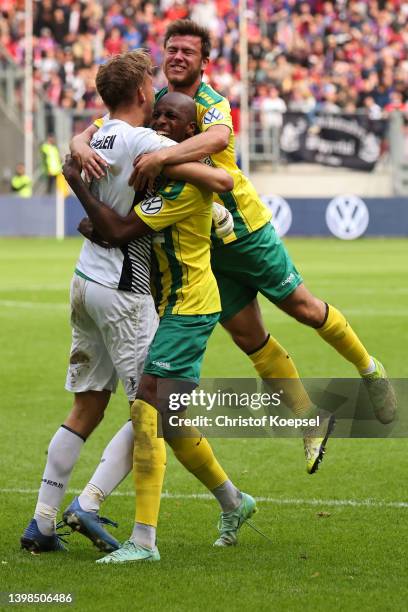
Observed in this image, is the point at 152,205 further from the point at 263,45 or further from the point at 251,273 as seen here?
the point at 263,45

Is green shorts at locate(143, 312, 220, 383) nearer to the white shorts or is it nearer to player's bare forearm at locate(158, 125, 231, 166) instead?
the white shorts

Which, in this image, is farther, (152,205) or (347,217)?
(347,217)

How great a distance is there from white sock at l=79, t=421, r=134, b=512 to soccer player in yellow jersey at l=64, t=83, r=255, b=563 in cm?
23

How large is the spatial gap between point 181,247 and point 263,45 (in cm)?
3054

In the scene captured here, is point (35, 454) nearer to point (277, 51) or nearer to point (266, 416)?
point (266, 416)

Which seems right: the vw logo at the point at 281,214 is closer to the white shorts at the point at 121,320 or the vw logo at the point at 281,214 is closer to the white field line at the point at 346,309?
the white field line at the point at 346,309

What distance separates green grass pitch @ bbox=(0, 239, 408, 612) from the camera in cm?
490

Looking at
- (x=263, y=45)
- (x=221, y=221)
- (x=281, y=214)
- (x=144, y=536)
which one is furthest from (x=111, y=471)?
(x=263, y=45)

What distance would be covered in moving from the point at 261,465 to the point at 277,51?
28703mm

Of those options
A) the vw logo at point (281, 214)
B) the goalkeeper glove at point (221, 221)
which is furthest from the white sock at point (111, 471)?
the vw logo at point (281, 214)

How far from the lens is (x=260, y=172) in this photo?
33156 millimetres

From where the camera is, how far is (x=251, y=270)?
6.99 meters

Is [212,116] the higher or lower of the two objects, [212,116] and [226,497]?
the higher

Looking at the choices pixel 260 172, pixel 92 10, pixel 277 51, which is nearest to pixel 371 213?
pixel 260 172
